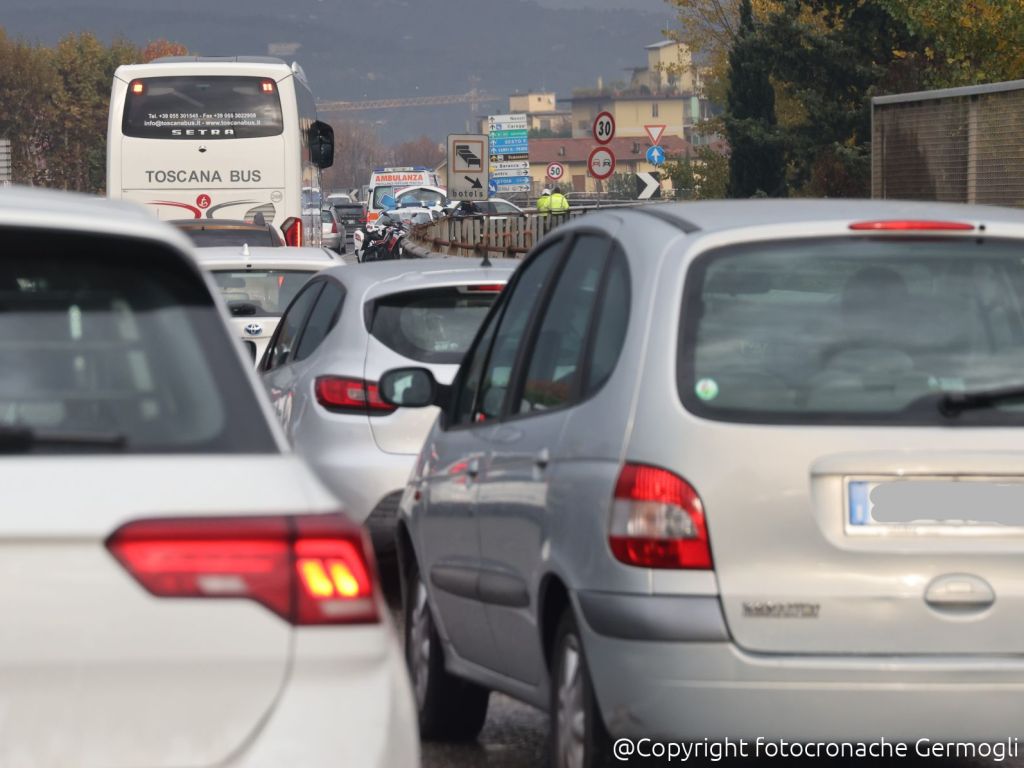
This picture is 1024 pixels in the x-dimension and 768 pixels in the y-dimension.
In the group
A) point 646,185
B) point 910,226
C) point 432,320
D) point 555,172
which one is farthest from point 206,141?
point 555,172

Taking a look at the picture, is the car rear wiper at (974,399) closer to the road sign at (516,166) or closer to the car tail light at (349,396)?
the car tail light at (349,396)

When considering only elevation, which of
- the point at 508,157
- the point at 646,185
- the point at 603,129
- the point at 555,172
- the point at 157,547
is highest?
the point at 157,547

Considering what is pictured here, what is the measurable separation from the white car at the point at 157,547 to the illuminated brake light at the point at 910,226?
2.19 metres

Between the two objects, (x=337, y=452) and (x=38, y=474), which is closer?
(x=38, y=474)

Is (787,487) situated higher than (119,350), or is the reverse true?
(119,350)

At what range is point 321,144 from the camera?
3309cm

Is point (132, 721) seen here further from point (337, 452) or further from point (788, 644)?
point (337, 452)

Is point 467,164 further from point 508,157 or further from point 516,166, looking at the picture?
point 508,157

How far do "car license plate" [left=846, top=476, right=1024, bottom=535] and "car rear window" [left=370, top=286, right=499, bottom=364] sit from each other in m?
4.99

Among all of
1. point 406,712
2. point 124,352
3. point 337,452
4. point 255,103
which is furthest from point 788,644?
point 255,103

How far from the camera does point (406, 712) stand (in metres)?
3.28

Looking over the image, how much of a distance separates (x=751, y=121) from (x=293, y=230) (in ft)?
104

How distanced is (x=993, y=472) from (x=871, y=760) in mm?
1611

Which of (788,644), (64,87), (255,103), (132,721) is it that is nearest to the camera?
(132,721)
